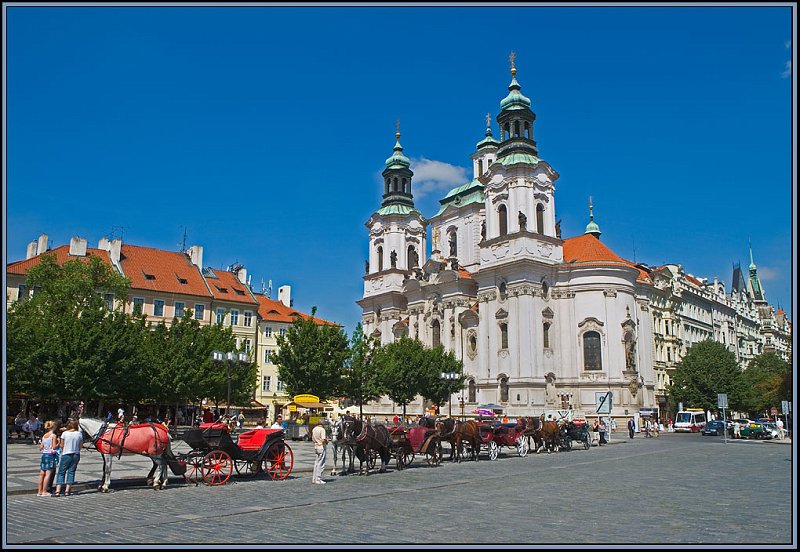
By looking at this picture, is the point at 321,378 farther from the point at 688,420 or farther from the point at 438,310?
the point at 688,420

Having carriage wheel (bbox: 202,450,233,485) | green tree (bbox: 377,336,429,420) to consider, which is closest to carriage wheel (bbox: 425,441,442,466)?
carriage wheel (bbox: 202,450,233,485)

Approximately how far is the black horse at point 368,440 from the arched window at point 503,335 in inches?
1612

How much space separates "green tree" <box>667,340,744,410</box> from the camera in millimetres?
65000

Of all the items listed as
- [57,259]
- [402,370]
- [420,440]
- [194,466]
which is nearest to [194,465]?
[194,466]

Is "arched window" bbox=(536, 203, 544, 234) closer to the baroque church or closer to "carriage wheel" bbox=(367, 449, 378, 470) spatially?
the baroque church

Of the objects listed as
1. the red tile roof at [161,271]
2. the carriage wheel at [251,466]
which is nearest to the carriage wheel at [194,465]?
the carriage wheel at [251,466]

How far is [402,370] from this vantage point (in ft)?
179

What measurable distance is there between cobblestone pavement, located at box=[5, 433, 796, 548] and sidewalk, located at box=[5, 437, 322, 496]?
852mm

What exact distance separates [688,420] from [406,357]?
85.5 feet

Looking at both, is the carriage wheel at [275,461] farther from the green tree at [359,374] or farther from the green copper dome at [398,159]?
the green copper dome at [398,159]

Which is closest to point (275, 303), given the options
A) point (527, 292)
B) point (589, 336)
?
point (527, 292)

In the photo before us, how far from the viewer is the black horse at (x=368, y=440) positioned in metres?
19.5

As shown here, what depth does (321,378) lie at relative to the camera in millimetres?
43938

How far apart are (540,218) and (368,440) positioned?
4685 centimetres
